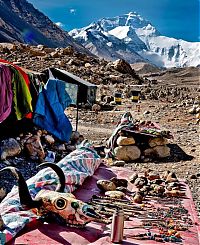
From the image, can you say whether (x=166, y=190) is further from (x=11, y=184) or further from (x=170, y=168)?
(x=170, y=168)

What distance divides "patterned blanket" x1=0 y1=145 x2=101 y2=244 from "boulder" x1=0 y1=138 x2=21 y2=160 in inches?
59.5

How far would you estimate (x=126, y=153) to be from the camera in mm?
8719

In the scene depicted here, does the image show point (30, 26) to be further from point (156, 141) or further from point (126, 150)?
point (126, 150)

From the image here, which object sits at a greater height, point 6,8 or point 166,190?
point 6,8

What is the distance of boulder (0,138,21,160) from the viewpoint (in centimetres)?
723

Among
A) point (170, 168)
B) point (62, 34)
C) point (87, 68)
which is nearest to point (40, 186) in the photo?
point (170, 168)

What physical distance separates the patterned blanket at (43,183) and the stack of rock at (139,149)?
2316 millimetres

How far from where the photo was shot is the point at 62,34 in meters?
106

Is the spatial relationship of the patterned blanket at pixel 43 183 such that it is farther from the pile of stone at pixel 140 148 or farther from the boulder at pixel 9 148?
the pile of stone at pixel 140 148

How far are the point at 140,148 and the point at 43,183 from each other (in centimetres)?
483

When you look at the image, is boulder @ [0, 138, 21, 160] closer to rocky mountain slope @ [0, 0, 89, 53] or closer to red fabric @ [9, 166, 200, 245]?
red fabric @ [9, 166, 200, 245]

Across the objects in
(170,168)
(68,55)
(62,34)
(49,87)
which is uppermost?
(62,34)

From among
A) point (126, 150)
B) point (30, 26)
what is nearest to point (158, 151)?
point (126, 150)

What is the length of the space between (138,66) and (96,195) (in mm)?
90793
